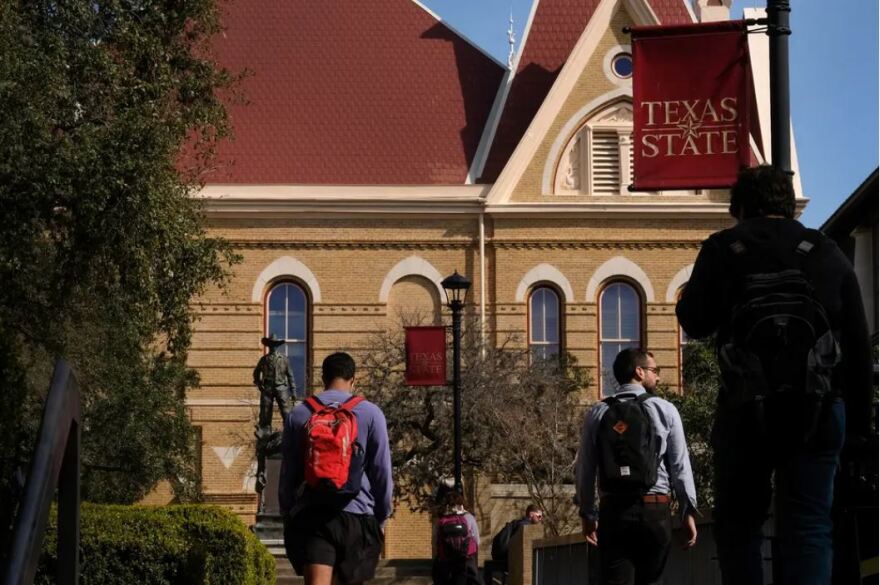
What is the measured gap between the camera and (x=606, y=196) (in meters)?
44.7

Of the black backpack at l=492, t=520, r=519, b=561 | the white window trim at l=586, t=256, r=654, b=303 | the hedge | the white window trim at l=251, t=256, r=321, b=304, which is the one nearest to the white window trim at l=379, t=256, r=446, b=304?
the white window trim at l=251, t=256, r=321, b=304

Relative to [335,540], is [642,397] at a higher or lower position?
higher

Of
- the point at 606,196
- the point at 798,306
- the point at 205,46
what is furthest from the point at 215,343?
the point at 798,306

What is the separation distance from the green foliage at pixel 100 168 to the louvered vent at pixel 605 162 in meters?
17.6

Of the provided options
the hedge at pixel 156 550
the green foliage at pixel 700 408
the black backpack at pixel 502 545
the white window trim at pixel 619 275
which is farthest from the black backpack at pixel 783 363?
the white window trim at pixel 619 275

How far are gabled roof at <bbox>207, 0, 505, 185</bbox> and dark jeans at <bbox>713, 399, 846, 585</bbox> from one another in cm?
3752

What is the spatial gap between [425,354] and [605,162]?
1530 centimetres

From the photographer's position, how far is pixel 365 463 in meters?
9.72

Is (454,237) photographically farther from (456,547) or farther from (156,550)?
(156,550)

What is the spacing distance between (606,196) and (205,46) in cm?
1895

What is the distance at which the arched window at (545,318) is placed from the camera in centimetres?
4453

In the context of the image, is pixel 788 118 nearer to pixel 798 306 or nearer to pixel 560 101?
pixel 798 306

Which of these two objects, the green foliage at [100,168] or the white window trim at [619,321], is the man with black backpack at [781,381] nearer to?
the green foliage at [100,168]

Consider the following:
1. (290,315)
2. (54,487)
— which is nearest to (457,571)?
(54,487)
